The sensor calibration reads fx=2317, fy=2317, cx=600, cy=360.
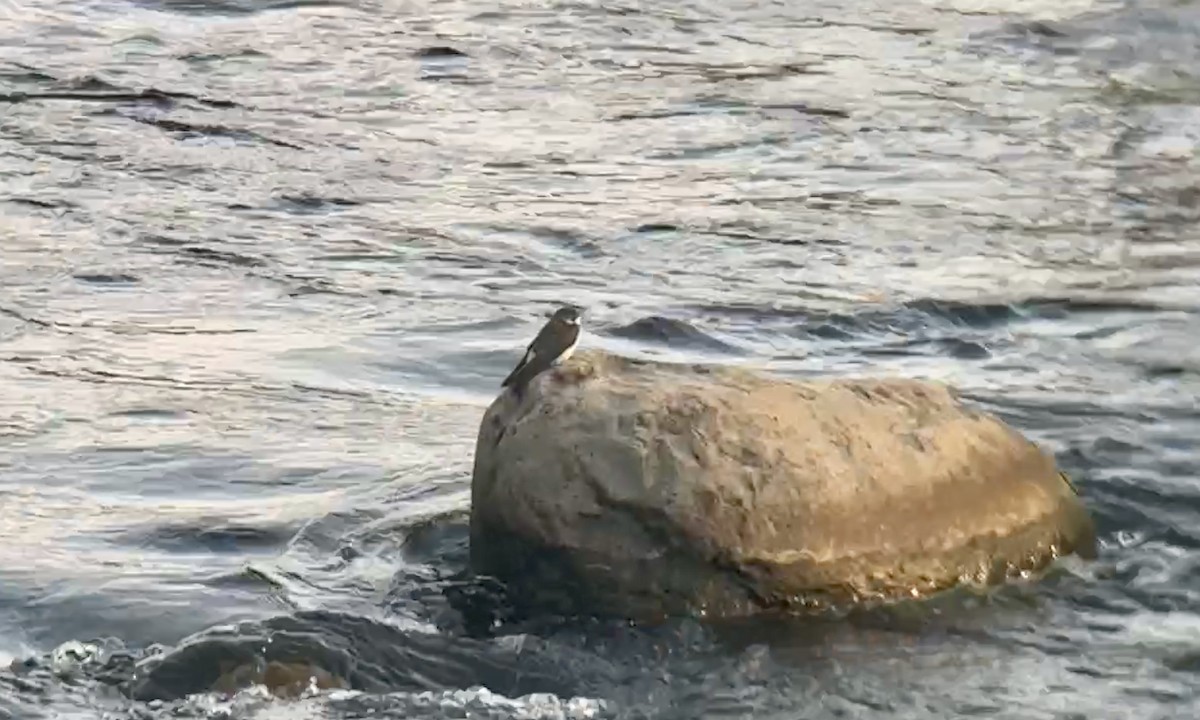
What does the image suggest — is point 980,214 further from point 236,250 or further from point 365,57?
point 365,57

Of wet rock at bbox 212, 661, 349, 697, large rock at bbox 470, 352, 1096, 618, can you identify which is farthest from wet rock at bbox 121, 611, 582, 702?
large rock at bbox 470, 352, 1096, 618

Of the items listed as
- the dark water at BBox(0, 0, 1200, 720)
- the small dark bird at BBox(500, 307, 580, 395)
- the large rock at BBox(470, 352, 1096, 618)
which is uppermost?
the small dark bird at BBox(500, 307, 580, 395)

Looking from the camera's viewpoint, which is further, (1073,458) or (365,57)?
(365,57)

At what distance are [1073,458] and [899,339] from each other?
1.54 metres

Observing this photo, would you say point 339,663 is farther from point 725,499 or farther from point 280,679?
point 725,499

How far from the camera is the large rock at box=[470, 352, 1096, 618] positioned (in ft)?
19.2

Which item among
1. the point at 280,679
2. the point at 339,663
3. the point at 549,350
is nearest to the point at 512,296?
the point at 549,350

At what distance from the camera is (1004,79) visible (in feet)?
44.2

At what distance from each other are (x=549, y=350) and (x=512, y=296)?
124 inches

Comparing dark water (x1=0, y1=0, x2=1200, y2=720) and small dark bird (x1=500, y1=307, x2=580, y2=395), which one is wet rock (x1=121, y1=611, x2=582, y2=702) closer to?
dark water (x1=0, y1=0, x2=1200, y2=720)

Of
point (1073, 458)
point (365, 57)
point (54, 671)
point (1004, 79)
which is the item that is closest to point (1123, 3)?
point (1004, 79)

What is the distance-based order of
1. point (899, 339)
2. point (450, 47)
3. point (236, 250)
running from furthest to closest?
point (450, 47)
point (236, 250)
point (899, 339)

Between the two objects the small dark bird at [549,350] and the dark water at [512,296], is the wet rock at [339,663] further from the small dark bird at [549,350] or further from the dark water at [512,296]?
the small dark bird at [549,350]

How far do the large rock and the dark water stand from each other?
12cm
